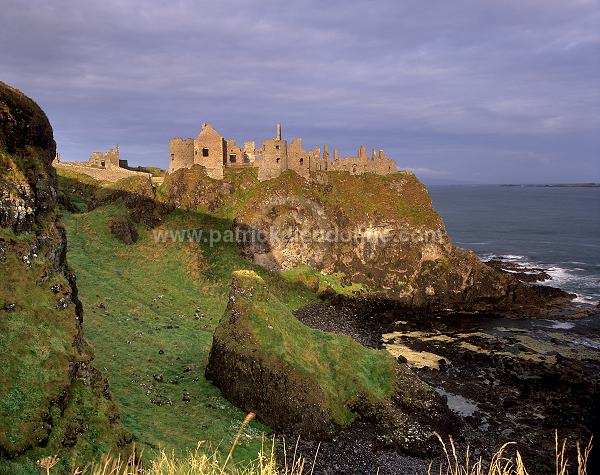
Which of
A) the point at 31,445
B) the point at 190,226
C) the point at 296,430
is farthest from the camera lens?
the point at 190,226

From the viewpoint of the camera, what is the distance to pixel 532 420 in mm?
34281

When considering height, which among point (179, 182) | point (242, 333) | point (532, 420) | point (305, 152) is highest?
point (305, 152)

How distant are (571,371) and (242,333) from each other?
32966 mm

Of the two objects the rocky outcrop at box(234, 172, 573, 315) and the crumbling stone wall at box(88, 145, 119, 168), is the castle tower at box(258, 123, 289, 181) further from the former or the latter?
the crumbling stone wall at box(88, 145, 119, 168)

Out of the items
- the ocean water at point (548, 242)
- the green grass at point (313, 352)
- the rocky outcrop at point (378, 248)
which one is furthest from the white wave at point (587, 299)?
the green grass at point (313, 352)

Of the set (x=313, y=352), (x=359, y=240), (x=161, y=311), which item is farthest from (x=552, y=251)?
(x=161, y=311)

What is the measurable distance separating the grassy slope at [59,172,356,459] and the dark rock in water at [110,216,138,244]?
915 millimetres

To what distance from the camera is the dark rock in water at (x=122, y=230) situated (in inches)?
2378

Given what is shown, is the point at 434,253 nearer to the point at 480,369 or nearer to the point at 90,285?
the point at 480,369

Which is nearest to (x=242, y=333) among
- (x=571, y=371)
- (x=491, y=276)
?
(x=571, y=371)

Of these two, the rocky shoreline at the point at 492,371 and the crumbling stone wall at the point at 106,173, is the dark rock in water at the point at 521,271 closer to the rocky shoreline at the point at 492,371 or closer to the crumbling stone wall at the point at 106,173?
the rocky shoreline at the point at 492,371

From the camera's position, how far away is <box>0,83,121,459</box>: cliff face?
16.2 m

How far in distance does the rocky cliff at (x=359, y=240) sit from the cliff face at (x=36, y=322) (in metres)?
46.2

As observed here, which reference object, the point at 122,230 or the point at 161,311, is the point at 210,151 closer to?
the point at 122,230
